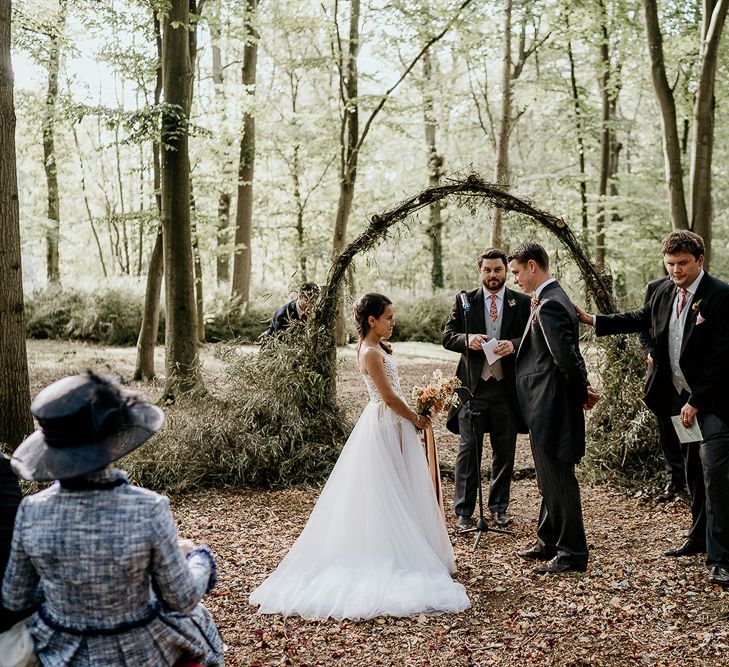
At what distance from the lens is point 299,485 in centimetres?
702

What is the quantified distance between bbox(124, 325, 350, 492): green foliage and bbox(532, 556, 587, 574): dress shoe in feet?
9.42

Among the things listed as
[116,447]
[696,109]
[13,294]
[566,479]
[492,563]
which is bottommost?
[492,563]

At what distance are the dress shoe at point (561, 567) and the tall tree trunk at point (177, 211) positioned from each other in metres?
5.12

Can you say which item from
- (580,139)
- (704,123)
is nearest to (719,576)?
(704,123)

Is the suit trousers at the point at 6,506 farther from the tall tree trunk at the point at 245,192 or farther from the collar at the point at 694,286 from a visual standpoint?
the tall tree trunk at the point at 245,192

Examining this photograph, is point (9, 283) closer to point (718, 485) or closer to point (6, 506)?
point (6, 506)

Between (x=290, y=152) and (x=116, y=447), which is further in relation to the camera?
(x=290, y=152)

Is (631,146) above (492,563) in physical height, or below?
above

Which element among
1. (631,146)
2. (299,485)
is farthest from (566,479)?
(631,146)

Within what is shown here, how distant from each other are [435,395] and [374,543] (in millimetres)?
1098

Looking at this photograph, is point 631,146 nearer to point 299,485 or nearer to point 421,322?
point 421,322

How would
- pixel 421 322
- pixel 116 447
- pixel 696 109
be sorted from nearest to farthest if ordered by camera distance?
1. pixel 116 447
2. pixel 696 109
3. pixel 421 322

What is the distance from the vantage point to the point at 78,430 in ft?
6.95

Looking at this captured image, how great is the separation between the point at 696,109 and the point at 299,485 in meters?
6.03
